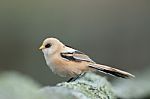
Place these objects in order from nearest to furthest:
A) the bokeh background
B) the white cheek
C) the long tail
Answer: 1. the long tail
2. the white cheek
3. the bokeh background

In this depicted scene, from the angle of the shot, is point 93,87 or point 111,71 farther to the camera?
point 111,71

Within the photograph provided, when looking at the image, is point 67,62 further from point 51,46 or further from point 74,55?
point 51,46

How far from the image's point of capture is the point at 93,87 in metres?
3.97

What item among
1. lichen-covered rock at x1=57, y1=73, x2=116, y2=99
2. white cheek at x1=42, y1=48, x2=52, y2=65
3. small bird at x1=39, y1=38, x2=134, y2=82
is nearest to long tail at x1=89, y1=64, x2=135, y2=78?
small bird at x1=39, y1=38, x2=134, y2=82

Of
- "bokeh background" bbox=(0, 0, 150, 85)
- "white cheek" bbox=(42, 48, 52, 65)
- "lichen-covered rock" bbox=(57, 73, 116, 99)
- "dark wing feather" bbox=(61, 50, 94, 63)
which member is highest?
"bokeh background" bbox=(0, 0, 150, 85)

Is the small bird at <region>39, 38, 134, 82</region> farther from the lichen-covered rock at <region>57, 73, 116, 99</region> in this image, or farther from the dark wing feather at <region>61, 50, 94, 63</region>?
the lichen-covered rock at <region>57, 73, 116, 99</region>

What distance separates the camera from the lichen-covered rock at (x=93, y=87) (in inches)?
142

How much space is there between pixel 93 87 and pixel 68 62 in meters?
1.67

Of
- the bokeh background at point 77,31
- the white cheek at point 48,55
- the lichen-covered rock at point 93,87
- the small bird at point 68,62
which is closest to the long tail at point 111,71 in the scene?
the small bird at point 68,62

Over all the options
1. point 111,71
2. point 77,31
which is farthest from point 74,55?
point 77,31

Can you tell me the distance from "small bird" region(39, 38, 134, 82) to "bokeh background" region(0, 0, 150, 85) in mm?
4443

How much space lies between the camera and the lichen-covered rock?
3.62m

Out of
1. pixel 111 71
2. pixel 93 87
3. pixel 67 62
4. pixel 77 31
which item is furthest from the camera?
pixel 77 31

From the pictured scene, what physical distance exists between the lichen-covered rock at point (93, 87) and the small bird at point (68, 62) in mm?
761
